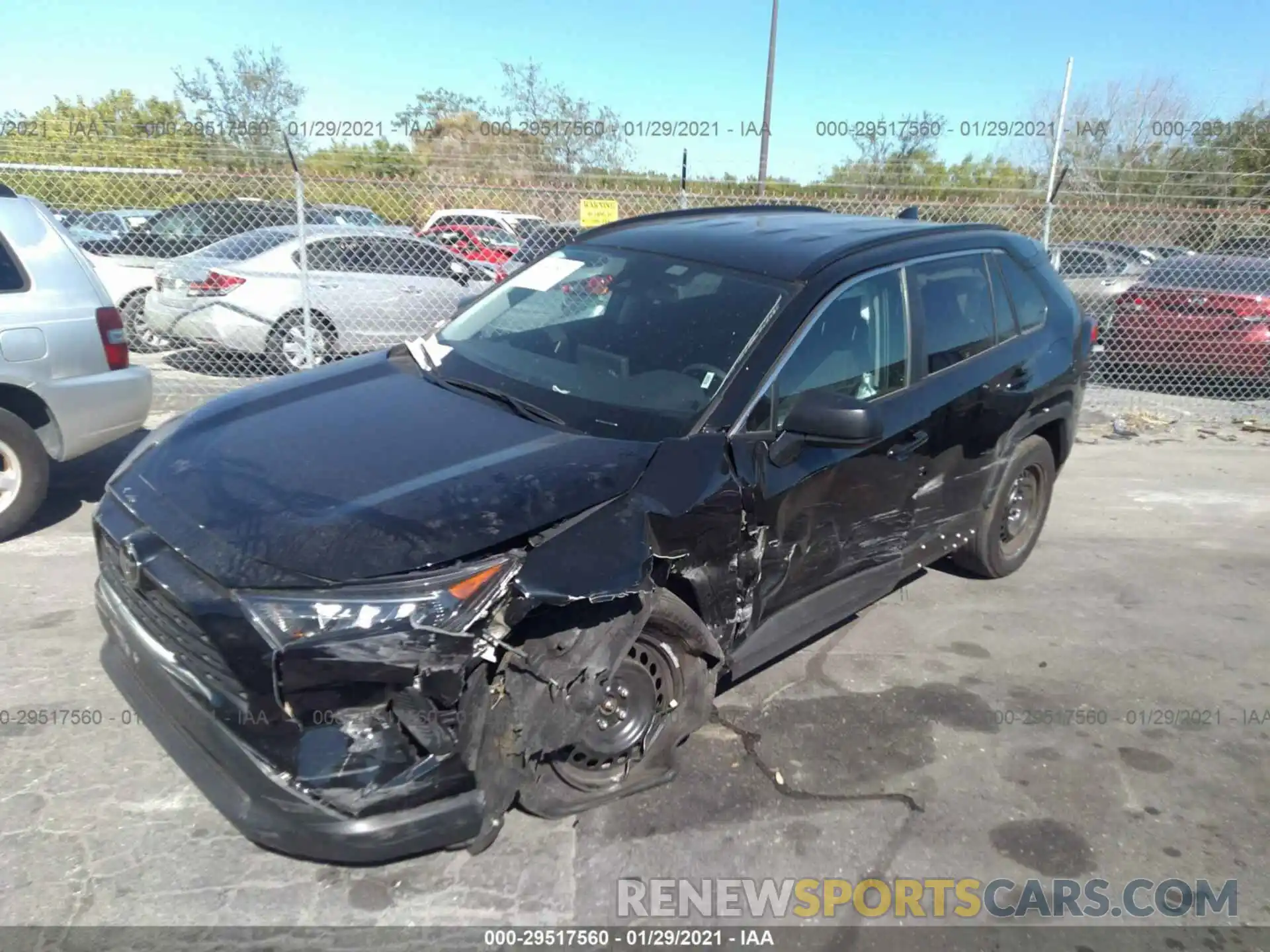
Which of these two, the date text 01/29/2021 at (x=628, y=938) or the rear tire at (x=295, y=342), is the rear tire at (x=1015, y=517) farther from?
the rear tire at (x=295, y=342)

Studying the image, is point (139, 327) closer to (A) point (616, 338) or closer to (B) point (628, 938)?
(A) point (616, 338)

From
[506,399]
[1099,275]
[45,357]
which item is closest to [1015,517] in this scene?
[506,399]

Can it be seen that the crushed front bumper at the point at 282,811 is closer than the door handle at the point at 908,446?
Yes

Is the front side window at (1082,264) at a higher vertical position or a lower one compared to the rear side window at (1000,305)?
lower

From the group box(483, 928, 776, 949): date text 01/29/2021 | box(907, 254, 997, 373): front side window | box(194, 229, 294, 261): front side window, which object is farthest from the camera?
box(194, 229, 294, 261): front side window

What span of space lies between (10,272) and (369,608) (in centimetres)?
389

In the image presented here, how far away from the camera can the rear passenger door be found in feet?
13.4

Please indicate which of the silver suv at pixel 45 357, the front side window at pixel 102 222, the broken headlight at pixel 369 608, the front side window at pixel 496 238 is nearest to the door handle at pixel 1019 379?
the broken headlight at pixel 369 608

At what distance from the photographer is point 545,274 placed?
169 inches

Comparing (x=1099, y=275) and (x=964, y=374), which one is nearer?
(x=964, y=374)

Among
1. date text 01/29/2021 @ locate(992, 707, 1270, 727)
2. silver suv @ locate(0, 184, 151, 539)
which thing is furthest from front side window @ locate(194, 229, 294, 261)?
date text 01/29/2021 @ locate(992, 707, 1270, 727)

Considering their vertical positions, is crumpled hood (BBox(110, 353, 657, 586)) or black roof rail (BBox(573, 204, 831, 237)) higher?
black roof rail (BBox(573, 204, 831, 237))

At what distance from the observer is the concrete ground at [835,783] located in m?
2.74

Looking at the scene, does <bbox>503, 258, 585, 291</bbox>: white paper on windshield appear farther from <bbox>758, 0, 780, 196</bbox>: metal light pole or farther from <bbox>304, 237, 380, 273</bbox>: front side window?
<bbox>758, 0, 780, 196</bbox>: metal light pole
